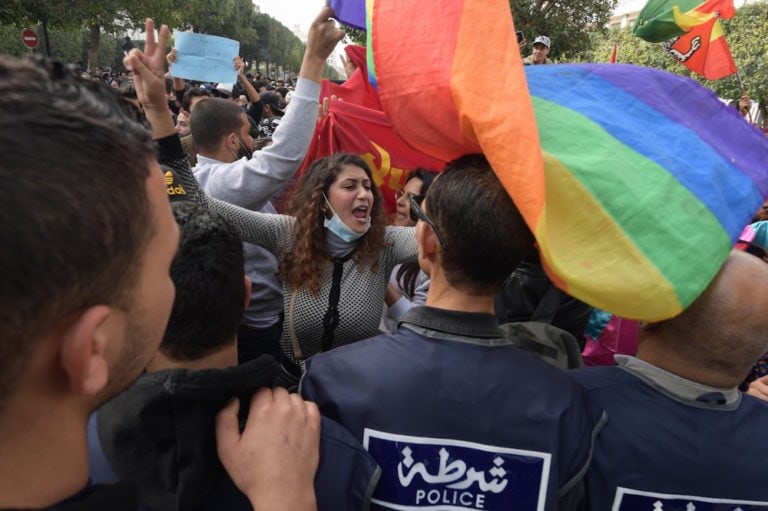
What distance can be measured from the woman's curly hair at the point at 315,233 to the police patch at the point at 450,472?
1222 mm

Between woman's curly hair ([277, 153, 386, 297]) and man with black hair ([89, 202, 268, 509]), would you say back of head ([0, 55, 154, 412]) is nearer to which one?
man with black hair ([89, 202, 268, 509])

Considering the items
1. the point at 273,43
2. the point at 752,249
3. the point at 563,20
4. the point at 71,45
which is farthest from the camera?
the point at 273,43

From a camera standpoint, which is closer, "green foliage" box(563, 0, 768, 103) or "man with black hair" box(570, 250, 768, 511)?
"man with black hair" box(570, 250, 768, 511)

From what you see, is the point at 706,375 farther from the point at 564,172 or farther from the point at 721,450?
the point at 564,172

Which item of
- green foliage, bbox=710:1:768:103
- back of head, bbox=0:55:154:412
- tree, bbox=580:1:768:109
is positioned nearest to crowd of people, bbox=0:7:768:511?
back of head, bbox=0:55:154:412

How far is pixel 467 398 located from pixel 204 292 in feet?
2.13

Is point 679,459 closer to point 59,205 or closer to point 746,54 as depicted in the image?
point 59,205

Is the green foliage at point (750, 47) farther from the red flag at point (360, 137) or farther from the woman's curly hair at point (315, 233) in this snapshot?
the woman's curly hair at point (315, 233)

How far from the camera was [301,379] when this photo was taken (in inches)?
55.2

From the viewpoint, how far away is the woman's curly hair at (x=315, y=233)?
246cm

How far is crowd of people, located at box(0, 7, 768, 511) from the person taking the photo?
67cm

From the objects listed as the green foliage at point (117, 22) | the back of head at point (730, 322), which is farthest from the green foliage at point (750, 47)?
the back of head at point (730, 322)

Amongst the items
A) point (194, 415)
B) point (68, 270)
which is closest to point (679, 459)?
point (194, 415)

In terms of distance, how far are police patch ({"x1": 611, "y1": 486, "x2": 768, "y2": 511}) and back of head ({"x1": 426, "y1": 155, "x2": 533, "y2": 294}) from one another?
1.95 feet
